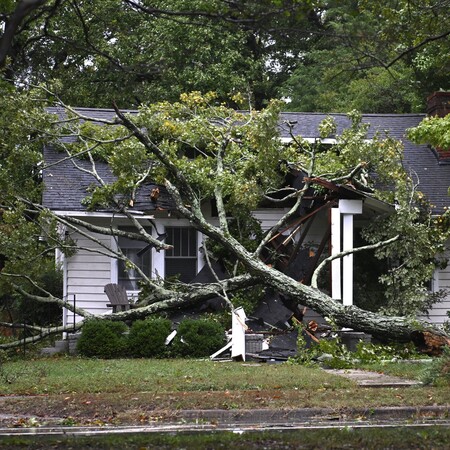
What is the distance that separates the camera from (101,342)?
17.6 m

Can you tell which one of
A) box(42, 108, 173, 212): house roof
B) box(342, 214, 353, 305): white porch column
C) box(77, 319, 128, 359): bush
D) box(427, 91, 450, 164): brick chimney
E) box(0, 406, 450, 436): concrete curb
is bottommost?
box(0, 406, 450, 436): concrete curb

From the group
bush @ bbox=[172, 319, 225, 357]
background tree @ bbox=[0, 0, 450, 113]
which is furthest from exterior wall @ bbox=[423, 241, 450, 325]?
background tree @ bbox=[0, 0, 450, 113]

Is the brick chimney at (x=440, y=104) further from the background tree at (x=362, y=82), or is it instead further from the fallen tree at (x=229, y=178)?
the fallen tree at (x=229, y=178)

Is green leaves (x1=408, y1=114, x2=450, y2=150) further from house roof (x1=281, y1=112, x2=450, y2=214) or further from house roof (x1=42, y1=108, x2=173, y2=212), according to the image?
house roof (x1=42, y1=108, x2=173, y2=212)

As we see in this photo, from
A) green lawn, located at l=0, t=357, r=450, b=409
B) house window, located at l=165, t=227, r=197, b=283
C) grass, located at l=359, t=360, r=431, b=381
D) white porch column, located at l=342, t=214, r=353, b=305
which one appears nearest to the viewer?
green lawn, located at l=0, t=357, r=450, b=409

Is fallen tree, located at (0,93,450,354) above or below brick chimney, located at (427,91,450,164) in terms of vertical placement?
below

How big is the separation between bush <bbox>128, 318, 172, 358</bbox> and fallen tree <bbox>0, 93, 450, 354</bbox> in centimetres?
79

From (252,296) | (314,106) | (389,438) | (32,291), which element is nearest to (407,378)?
(389,438)

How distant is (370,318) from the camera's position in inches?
660

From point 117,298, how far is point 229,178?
3366 millimetres

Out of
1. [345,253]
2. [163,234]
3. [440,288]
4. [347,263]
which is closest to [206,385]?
[345,253]

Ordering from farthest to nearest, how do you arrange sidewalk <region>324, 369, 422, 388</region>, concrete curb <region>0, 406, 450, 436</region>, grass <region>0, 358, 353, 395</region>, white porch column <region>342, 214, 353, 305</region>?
1. white porch column <region>342, 214, 353, 305</region>
2. sidewalk <region>324, 369, 422, 388</region>
3. grass <region>0, 358, 353, 395</region>
4. concrete curb <region>0, 406, 450, 436</region>

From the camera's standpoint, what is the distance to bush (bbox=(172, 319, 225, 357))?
17.5 meters

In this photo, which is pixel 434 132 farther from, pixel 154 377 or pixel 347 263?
pixel 154 377
